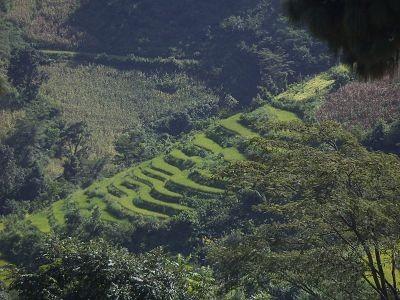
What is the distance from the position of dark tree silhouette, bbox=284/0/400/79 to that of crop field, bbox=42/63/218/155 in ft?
127

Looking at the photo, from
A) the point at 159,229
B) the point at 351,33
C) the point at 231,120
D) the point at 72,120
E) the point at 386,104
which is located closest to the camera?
the point at 351,33

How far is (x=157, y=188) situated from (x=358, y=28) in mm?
27693

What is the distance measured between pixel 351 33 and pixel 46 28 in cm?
5860

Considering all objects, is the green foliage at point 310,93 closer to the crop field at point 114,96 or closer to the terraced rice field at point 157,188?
the terraced rice field at point 157,188

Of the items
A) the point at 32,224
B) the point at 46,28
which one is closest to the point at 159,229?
the point at 32,224

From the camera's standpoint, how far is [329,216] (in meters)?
11.5

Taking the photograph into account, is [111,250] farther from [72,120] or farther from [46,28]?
[46,28]

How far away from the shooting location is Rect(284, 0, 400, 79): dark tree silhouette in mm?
5852

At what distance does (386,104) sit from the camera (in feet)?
120

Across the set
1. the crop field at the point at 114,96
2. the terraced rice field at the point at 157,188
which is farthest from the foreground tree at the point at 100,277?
the crop field at the point at 114,96

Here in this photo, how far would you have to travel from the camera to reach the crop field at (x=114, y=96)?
4847 cm

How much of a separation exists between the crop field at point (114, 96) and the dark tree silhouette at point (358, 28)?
38.8m

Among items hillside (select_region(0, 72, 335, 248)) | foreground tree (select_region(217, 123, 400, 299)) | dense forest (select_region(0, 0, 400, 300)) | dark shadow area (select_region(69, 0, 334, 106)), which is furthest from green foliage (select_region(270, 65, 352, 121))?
foreground tree (select_region(217, 123, 400, 299))

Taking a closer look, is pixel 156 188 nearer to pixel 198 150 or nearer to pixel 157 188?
pixel 157 188
